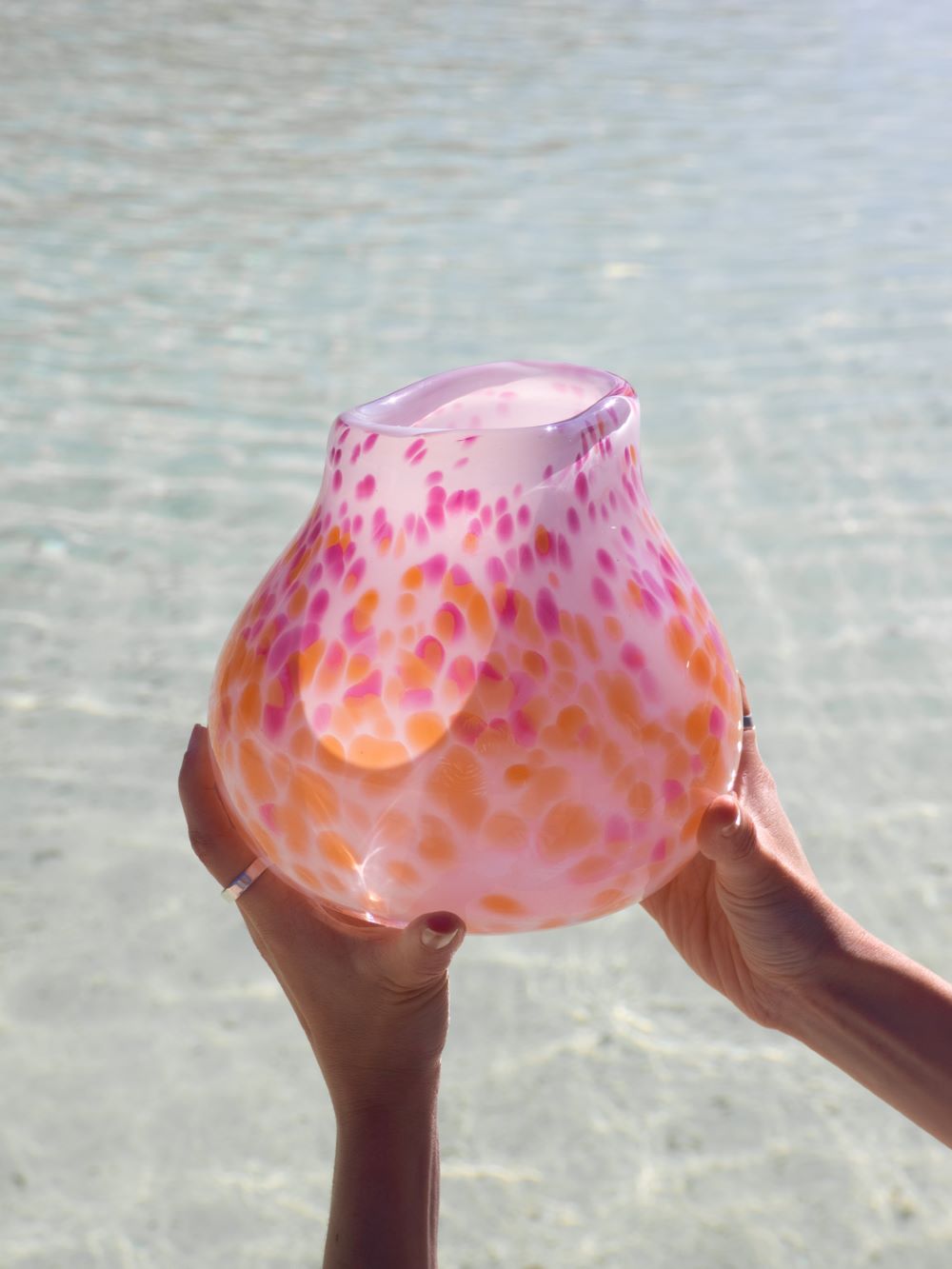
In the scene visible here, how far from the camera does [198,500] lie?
3297 mm

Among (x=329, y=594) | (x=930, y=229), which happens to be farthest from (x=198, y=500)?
(x=930, y=229)

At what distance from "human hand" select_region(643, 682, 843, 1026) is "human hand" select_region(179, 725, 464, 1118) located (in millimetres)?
246

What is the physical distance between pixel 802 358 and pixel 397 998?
3.29 meters

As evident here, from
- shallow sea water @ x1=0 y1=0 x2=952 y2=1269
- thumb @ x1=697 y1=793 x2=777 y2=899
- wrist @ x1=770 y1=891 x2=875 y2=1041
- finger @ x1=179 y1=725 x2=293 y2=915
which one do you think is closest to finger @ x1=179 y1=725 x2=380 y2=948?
finger @ x1=179 y1=725 x2=293 y2=915

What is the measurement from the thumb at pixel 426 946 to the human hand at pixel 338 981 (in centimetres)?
3

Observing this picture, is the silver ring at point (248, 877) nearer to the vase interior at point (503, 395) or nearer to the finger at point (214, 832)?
the finger at point (214, 832)

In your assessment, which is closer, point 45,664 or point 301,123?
point 45,664

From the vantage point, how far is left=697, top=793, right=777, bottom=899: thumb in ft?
3.25

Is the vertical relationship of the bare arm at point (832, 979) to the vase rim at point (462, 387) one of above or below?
below

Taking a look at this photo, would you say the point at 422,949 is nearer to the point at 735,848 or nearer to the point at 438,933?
the point at 438,933

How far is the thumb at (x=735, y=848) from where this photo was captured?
0.99 m

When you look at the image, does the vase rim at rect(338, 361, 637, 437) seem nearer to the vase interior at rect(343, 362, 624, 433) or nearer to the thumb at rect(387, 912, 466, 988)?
the vase interior at rect(343, 362, 624, 433)

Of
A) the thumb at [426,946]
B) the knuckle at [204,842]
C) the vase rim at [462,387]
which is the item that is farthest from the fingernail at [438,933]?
the vase rim at [462,387]

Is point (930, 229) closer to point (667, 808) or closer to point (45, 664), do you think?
point (45, 664)
